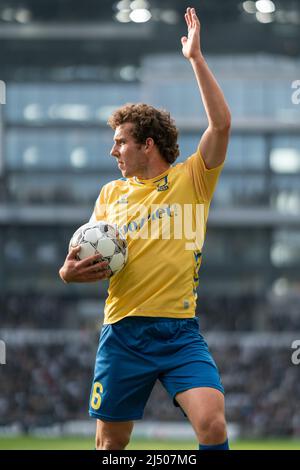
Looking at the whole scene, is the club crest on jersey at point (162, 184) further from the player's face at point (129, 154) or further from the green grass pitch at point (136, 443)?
the green grass pitch at point (136, 443)

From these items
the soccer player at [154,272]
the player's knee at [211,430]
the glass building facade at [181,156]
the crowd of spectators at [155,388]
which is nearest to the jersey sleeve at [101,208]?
the soccer player at [154,272]

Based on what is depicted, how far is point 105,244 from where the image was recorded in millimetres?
5750

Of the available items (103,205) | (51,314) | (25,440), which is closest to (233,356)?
(51,314)

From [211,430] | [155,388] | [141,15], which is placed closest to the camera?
[211,430]

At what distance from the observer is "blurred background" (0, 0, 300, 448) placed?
3719cm

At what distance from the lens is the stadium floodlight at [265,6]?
35.3 m

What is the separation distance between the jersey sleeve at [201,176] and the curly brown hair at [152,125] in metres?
0.20

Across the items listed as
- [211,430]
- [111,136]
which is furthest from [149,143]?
[111,136]

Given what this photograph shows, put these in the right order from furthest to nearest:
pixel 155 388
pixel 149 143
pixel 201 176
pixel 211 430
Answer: pixel 155 388, pixel 149 143, pixel 201 176, pixel 211 430

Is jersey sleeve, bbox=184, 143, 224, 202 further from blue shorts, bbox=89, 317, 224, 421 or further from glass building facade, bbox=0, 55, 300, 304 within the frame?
glass building facade, bbox=0, 55, 300, 304

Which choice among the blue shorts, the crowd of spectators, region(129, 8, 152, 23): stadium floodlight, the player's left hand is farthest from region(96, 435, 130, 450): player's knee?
region(129, 8, 152, 23): stadium floodlight

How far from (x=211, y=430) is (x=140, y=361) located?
2.17ft

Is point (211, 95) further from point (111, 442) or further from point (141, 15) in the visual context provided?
point (141, 15)

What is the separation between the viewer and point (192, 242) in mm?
5812
